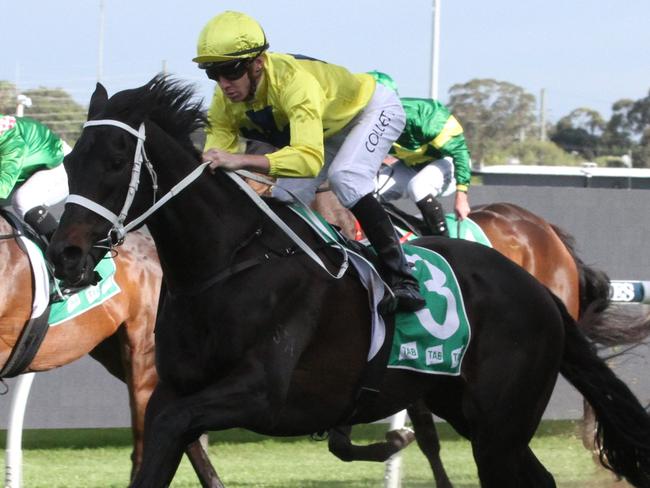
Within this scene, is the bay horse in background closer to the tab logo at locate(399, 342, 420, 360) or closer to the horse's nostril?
the tab logo at locate(399, 342, 420, 360)

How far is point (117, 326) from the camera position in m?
5.84

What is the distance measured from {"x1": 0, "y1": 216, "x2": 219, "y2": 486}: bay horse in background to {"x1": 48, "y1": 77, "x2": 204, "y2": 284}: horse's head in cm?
222

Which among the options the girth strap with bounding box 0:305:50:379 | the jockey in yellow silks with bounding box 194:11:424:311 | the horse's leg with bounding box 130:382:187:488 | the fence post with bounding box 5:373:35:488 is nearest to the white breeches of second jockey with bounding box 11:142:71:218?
the girth strap with bounding box 0:305:50:379

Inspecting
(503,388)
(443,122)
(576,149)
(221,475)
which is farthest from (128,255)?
(576,149)

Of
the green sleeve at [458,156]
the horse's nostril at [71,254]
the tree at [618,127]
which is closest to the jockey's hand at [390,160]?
the green sleeve at [458,156]

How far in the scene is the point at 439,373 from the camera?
4012 mm

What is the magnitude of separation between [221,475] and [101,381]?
111 centimetres

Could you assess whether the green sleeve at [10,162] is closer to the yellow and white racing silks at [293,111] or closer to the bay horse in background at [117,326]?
the bay horse in background at [117,326]

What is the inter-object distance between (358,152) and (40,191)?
95.2 inches

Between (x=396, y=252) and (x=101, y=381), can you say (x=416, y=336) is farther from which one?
(x=101, y=381)

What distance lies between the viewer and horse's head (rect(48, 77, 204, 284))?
316 cm

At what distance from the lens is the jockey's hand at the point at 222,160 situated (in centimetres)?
351

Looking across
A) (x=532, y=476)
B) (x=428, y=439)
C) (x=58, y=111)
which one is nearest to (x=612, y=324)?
(x=428, y=439)

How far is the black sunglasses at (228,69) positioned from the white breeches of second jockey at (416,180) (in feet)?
11.0
